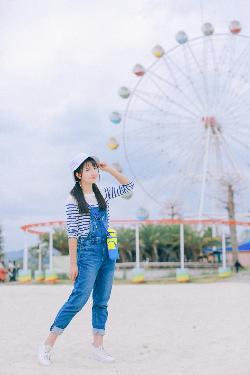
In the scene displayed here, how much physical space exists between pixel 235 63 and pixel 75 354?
2466 centimetres

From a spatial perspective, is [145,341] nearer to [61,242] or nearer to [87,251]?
[87,251]

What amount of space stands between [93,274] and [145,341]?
1325 mm

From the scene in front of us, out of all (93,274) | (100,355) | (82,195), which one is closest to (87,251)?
(93,274)

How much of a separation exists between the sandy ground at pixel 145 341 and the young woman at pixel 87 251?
220mm

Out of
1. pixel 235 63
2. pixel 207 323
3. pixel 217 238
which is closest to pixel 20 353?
pixel 207 323

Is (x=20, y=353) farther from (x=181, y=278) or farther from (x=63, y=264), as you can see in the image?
(x=63, y=264)

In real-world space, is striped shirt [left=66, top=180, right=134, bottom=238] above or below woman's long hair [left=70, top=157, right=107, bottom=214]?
below

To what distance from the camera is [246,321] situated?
669cm

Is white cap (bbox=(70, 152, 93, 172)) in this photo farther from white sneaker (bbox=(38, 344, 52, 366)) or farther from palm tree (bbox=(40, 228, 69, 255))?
palm tree (bbox=(40, 228, 69, 255))

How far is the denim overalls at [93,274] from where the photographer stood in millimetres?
4254

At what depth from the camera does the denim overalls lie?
14.0 ft

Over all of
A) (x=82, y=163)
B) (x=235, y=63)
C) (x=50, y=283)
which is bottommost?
(x=50, y=283)

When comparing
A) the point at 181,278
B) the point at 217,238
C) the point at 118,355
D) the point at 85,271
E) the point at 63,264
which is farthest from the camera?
the point at 217,238

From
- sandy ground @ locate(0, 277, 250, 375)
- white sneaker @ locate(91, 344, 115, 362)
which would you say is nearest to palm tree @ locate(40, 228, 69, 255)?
sandy ground @ locate(0, 277, 250, 375)
